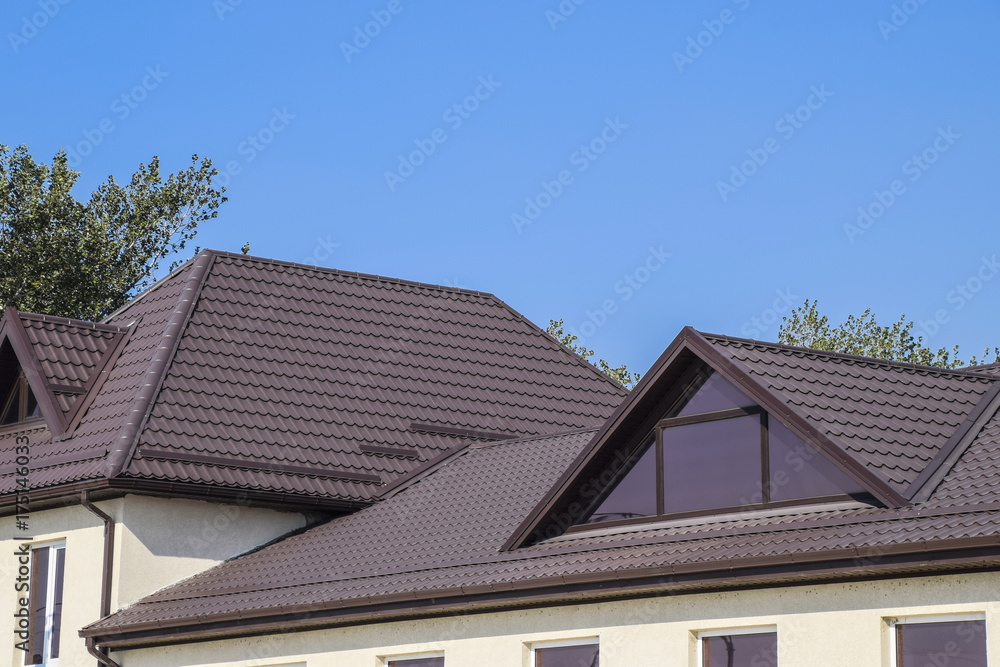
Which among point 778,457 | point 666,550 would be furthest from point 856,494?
point 666,550

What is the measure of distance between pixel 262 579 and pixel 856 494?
25.8 feet

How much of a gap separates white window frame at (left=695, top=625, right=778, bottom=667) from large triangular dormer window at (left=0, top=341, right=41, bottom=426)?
1200 centimetres

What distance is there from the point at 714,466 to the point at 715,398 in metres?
0.69

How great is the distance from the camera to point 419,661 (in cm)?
1569

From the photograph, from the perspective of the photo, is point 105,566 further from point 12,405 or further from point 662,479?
point 662,479

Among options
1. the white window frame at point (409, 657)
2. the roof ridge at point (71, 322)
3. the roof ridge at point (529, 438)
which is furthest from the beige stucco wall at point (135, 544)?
the white window frame at point (409, 657)

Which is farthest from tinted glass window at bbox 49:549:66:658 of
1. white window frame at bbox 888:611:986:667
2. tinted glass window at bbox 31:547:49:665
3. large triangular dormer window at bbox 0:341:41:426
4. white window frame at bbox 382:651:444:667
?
white window frame at bbox 888:611:986:667

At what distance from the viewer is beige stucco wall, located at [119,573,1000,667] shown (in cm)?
1161

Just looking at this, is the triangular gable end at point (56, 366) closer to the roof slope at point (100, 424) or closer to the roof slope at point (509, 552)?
the roof slope at point (100, 424)

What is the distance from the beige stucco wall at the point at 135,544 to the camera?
18734 mm

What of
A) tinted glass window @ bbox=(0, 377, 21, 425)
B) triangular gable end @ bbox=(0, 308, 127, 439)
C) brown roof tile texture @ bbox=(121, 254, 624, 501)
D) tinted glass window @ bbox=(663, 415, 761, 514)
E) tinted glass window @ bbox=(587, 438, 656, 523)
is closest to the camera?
tinted glass window @ bbox=(663, 415, 761, 514)

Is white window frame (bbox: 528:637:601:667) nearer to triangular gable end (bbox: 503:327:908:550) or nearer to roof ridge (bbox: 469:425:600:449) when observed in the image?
triangular gable end (bbox: 503:327:908:550)

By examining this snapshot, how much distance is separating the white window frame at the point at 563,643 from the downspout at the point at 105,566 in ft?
21.0

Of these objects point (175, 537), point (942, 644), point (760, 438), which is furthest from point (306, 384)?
point (942, 644)
